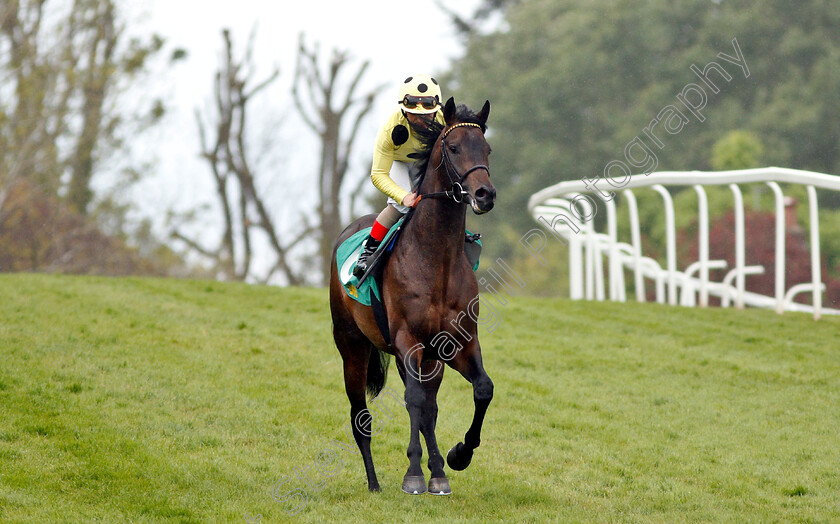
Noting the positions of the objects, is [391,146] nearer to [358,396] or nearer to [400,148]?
[400,148]

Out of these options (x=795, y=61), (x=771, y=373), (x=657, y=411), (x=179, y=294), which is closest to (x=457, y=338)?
(x=657, y=411)

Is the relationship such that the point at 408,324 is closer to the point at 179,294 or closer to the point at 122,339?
the point at 122,339

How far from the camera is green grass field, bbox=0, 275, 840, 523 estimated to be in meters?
5.34

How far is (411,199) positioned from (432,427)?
1.37 metres

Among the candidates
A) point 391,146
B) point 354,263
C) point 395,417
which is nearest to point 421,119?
point 391,146

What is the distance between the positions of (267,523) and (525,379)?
14.2 ft

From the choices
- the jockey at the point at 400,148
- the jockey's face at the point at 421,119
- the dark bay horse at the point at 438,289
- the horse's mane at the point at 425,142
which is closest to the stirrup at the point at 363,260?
the jockey at the point at 400,148

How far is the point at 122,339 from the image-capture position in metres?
9.61

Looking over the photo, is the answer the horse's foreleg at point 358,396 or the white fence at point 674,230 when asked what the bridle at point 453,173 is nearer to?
the horse's foreleg at point 358,396

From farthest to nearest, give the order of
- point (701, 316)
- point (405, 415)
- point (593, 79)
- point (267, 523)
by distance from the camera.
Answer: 1. point (593, 79)
2. point (701, 316)
3. point (405, 415)
4. point (267, 523)

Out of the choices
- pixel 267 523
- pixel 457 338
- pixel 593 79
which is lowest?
pixel 267 523

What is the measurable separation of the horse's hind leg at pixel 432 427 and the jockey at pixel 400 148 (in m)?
0.73

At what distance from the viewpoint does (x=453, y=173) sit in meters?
4.90

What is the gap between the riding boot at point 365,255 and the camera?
5.50 metres
